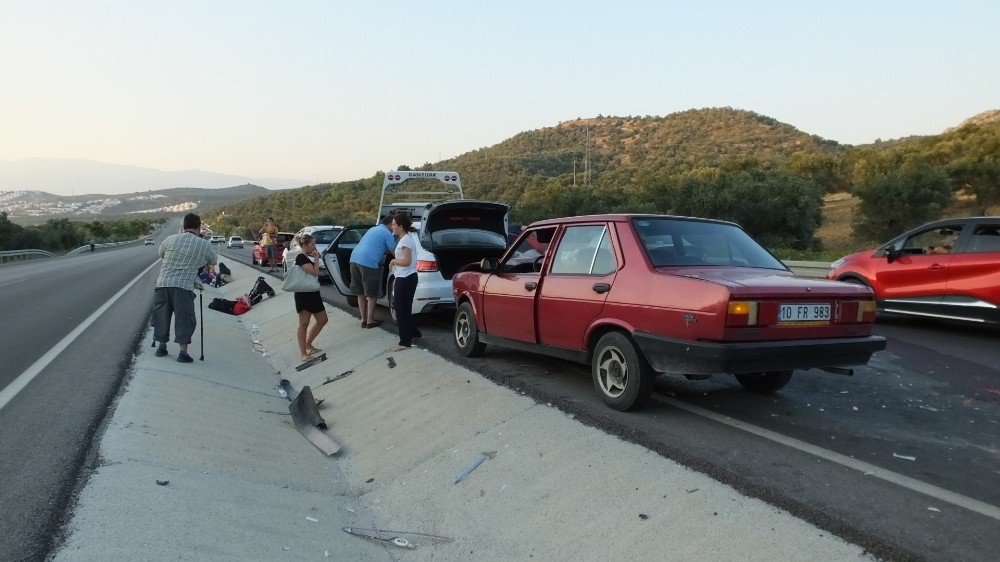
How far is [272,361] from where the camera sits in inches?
419

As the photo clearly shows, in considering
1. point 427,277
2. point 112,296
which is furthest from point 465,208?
point 112,296

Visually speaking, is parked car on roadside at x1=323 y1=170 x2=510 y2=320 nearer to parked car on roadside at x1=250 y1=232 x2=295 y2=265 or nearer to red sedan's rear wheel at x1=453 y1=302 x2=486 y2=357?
red sedan's rear wheel at x1=453 y1=302 x2=486 y2=357

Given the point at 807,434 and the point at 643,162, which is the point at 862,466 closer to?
the point at 807,434

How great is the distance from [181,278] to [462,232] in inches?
159

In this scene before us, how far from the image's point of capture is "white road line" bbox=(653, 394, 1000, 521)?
371 centimetres

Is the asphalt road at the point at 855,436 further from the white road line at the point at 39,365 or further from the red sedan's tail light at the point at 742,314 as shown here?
the white road line at the point at 39,365

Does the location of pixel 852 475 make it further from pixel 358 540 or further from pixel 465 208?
pixel 465 208

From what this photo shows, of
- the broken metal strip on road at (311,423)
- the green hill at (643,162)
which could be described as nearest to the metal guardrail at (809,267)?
the broken metal strip on road at (311,423)

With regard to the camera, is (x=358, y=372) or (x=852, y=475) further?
(x=358, y=372)

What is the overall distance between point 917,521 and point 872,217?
3195cm

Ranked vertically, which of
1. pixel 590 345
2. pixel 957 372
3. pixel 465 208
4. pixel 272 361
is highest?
pixel 465 208

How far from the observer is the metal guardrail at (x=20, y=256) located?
41.2 metres

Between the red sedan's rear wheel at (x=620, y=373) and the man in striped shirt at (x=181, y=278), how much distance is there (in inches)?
191

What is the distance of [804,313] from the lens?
4953 mm
